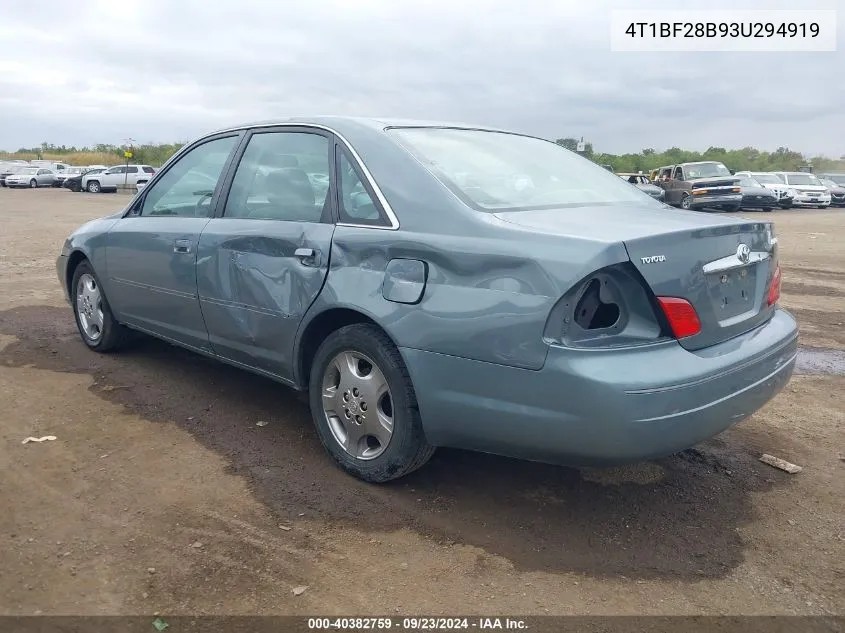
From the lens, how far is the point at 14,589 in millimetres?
2545

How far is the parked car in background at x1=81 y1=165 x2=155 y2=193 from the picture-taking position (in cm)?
3897

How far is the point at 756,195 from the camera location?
28297 mm

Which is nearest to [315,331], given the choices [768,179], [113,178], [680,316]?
[680,316]

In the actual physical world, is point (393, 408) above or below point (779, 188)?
below

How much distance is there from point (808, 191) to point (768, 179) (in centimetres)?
164

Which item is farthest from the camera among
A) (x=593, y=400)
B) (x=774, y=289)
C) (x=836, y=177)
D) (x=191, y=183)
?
(x=836, y=177)

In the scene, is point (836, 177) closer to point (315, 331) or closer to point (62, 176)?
point (315, 331)

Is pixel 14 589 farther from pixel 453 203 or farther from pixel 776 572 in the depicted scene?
pixel 776 572

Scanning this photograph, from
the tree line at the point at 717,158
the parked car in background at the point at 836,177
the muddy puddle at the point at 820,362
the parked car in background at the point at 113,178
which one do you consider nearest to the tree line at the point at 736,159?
the tree line at the point at 717,158

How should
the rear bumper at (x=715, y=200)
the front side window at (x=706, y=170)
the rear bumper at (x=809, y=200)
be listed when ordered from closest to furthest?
1. the rear bumper at (x=715, y=200)
2. the front side window at (x=706, y=170)
3. the rear bumper at (x=809, y=200)

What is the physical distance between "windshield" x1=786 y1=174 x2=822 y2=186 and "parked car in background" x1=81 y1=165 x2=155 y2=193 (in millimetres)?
31557

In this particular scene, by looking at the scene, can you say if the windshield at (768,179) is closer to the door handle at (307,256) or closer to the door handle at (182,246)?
the door handle at (182,246)

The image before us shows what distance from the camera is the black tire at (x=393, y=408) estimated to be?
309 centimetres

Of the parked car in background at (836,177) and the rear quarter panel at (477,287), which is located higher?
the parked car in background at (836,177)
